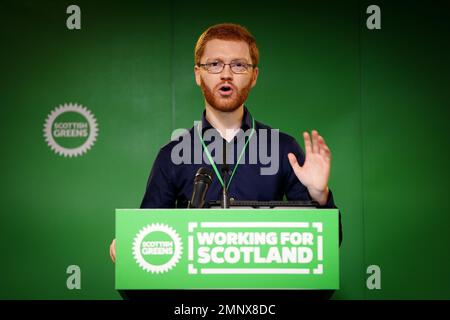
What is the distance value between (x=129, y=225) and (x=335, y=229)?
56cm

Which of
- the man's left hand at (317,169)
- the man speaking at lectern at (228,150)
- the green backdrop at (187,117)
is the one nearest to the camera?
the man's left hand at (317,169)

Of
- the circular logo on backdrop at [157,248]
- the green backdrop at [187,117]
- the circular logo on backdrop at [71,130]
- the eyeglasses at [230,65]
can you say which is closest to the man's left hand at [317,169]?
the circular logo on backdrop at [157,248]

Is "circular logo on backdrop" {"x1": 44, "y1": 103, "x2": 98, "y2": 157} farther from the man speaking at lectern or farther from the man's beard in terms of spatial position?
the man's beard

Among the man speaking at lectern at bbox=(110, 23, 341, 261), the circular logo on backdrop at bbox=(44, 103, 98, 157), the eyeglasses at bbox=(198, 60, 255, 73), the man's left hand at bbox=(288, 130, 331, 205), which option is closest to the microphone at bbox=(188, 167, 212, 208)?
the man's left hand at bbox=(288, 130, 331, 205)

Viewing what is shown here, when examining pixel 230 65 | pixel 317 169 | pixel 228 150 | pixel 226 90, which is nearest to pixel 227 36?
pixel 230 65

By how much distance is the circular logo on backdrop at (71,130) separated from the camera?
4.12 metres

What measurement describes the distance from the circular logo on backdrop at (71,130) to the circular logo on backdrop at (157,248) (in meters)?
2.41

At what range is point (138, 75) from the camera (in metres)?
4.15

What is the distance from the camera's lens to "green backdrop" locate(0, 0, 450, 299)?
411cm

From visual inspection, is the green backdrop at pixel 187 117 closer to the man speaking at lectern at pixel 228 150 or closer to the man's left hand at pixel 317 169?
the man speaking at lectern at pixel 228 150

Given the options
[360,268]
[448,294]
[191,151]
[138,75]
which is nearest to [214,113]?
[191,151]

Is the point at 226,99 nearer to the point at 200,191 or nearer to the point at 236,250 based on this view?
the point at 200,191

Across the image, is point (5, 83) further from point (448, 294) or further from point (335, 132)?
point (448, 294)

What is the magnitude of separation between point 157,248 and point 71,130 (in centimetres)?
248
